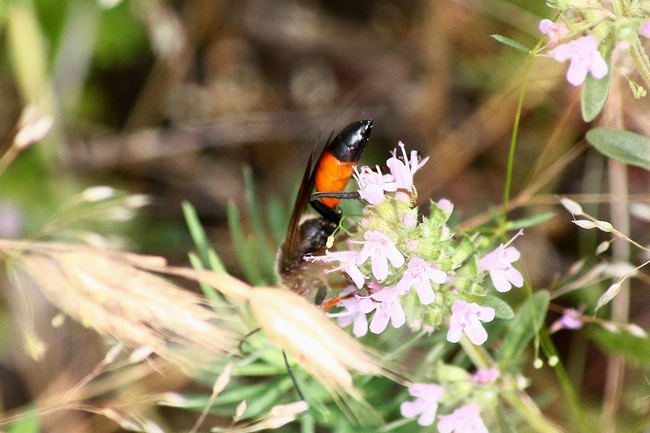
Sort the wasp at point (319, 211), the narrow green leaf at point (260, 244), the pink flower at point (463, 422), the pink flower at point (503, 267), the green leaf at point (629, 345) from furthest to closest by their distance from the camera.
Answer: the narrow green leaf at point (260, 244) < the green leaf at point (629, 345) < the wasp at point (319, 211) < the pink flower at point (463, 422) < the pink flower at point (503, 267)

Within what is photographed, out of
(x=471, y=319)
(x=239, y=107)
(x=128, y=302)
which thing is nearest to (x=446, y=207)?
(x=471, y=319)

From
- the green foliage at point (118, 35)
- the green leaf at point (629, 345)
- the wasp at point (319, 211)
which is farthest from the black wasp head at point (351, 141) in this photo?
the green foliage at point (118, 35)

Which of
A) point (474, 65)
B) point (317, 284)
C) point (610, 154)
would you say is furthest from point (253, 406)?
point (474, 65)

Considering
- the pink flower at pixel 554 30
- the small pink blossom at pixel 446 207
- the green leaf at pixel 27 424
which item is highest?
the pink flower at pixel 554 30

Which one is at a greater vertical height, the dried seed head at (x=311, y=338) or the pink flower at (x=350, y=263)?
the pink flower at (x=350, y=263)

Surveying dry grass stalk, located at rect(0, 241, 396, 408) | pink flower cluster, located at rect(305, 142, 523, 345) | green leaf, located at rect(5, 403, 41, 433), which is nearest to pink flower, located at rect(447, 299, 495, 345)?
pink flower cluster, located at rect(305, 142, 523, 345)

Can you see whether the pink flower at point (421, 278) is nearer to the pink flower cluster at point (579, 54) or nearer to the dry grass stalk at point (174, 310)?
the dry grass stalk at point (174, 310)

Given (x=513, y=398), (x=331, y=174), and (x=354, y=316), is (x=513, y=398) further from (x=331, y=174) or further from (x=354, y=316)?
(x=331, y=174)
